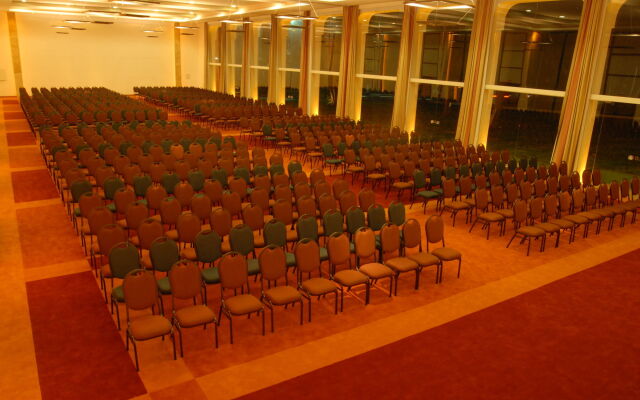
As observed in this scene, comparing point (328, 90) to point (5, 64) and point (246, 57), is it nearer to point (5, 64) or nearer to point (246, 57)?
point (246, 57)

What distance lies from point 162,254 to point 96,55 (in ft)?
106

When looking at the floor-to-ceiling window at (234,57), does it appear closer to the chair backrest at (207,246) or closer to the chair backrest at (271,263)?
the chair backrest at (207,246)

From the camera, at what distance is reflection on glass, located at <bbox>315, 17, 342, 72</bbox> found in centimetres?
2358

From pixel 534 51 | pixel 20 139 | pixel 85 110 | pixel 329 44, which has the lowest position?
pixel 20 139

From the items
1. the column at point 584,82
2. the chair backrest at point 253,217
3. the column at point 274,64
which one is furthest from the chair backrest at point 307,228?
the column at point 274,64

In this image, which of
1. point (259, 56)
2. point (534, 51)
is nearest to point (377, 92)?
point (534, 51)

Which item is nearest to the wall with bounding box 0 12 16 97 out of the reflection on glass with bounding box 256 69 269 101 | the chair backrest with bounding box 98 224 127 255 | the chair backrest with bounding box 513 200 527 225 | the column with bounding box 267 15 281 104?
the reflection on glass with bounding box 256 69 269 101

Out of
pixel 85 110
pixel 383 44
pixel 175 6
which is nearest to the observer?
pixel 85 110

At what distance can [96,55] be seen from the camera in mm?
33719

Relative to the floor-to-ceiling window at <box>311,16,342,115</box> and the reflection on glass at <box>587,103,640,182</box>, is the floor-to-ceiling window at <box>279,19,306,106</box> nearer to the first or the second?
the floor-to-ceiling window at <box>311,16,342,115</box>

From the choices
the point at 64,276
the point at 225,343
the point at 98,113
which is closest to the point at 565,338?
the point at 225,343

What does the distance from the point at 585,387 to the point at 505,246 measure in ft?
13.7

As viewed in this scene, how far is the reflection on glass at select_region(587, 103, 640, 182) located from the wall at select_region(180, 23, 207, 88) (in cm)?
2817

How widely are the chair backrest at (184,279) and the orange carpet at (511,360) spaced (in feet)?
5.32
